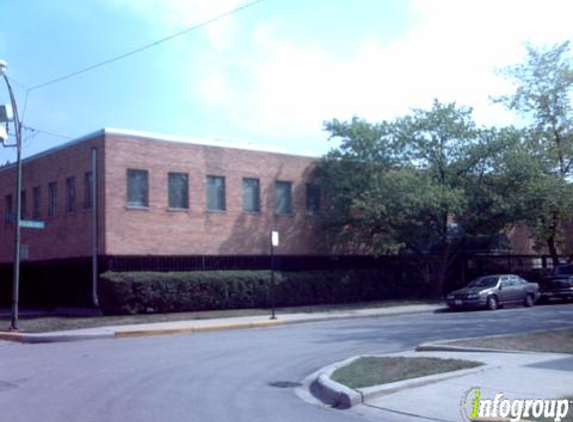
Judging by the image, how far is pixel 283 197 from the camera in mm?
33375

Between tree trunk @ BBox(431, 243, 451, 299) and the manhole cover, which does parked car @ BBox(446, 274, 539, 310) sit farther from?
the manhole cover

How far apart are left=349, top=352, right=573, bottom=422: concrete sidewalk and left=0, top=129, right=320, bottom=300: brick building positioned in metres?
18.4

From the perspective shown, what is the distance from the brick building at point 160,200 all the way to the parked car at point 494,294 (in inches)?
295

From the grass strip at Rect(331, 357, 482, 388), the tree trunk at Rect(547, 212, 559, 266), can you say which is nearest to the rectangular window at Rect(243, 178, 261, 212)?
the tree trunk at Rect(547, 212, 559, 266)

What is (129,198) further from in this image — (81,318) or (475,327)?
(475,327)

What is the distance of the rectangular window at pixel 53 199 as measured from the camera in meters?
31.3

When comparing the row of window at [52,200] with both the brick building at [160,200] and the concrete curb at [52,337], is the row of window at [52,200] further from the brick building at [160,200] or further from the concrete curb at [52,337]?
the concrete curb at [52,337]

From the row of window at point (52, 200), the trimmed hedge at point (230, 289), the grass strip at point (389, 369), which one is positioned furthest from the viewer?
the row of window at point (52, 200)

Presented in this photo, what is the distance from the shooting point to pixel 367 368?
40.7ft

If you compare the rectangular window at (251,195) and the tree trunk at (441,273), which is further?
the tree trunk at (441,273)

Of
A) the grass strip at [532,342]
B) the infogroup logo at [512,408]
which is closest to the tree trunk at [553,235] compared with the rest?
the grass strip at [532,342]

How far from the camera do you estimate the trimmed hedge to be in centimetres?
2650

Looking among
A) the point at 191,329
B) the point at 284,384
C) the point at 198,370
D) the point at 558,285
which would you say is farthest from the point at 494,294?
the point at 284,384

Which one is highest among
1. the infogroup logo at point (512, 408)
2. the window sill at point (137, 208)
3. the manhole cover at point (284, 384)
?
the window sill at point (137, 208)
